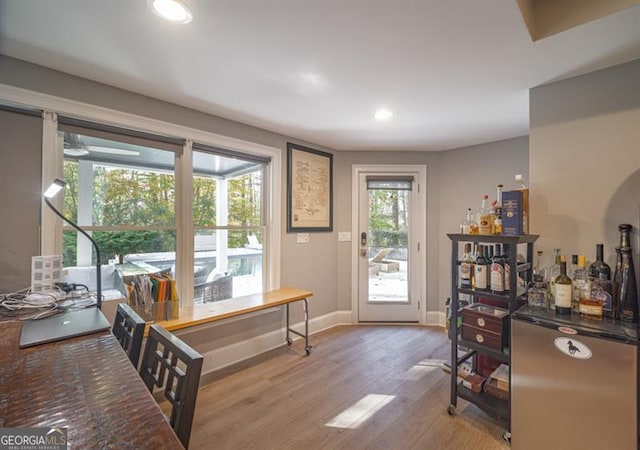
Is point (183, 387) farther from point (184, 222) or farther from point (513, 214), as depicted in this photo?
point (513, 214)

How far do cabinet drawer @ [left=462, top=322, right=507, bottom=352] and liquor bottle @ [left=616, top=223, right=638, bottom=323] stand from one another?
0.60 metres

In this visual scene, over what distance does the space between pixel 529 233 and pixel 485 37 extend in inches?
53.0

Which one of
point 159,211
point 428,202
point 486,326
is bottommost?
point 486,326

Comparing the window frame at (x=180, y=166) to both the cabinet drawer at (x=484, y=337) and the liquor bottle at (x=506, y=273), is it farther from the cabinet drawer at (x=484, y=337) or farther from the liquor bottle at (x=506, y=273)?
the liquor bottle at (x=506, y=273)

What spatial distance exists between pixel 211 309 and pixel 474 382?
2.13m

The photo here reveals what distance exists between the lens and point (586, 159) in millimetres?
1817

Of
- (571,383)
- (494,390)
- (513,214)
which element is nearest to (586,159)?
(513,214)

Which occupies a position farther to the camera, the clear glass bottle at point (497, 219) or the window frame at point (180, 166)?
the clear glass bottle at point (497, 219)

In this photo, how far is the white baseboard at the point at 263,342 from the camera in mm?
2584

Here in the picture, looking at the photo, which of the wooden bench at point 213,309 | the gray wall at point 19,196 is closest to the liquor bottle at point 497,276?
the wooden bench at point 213,309

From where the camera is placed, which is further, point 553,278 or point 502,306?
point 502,306

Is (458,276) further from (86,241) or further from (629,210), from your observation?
(86,241)

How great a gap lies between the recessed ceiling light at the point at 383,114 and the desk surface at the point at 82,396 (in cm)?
243

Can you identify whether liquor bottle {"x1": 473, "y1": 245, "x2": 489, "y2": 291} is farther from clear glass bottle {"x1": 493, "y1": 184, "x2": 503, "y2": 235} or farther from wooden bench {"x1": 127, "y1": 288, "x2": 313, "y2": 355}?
wooden bench {"x1": 127, "y1": 288, "x2": 313, "y2": 355}
